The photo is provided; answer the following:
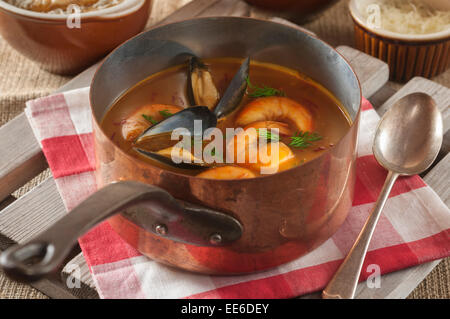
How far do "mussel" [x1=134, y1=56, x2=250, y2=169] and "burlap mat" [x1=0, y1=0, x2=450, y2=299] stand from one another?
499 mm

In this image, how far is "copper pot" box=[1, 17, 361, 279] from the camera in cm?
65

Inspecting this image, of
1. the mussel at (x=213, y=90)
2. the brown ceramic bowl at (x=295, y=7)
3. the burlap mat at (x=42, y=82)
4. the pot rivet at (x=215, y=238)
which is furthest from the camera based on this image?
the brown ceramic bowl at (x=295, y=7)

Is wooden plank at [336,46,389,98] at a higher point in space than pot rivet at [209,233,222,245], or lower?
lower

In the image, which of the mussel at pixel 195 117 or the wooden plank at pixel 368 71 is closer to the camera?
the mussel at pixel 195 117

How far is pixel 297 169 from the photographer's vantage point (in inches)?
28.5

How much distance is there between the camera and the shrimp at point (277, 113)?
97 centimetres

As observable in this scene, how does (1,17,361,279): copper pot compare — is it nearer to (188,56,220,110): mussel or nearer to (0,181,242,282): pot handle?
(0,181,242,282): pot handle

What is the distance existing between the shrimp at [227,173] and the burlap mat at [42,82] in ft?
1.91

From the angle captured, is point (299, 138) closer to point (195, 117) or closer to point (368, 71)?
point (195, 117)

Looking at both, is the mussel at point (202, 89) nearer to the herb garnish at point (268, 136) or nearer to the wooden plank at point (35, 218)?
the herb garnish at point (268, 136)
